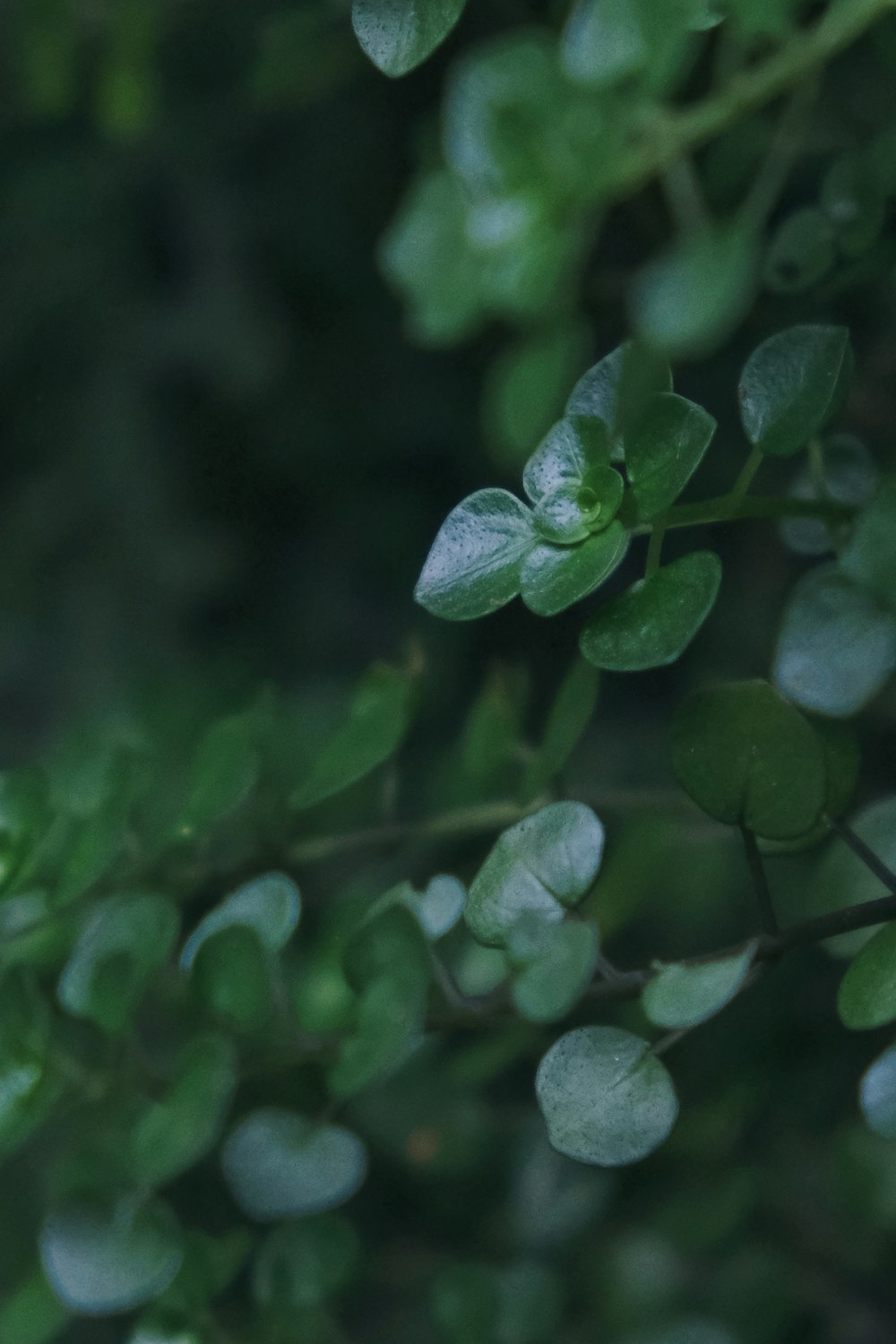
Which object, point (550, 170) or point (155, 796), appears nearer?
point (550, 170)

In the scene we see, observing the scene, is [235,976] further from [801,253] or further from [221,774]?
[801,253]

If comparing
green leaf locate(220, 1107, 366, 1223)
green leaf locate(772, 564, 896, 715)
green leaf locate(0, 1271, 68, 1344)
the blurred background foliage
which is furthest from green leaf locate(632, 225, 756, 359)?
green leaf locate(0, 1271, 68, 1344)

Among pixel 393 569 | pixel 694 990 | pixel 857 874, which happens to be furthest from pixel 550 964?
pixel 393 569

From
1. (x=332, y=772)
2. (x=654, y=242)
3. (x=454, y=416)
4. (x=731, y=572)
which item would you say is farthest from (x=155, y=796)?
(x=454, y=416)

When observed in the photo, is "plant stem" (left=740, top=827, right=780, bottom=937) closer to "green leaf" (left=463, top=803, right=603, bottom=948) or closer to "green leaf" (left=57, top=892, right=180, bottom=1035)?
"green leaf" (left=463, top=803, right=603, bottom=948)

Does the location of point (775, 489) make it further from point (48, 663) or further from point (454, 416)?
point (48, 663)

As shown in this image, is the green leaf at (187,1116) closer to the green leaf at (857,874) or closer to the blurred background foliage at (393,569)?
the blurred background foliage at (393,569)
